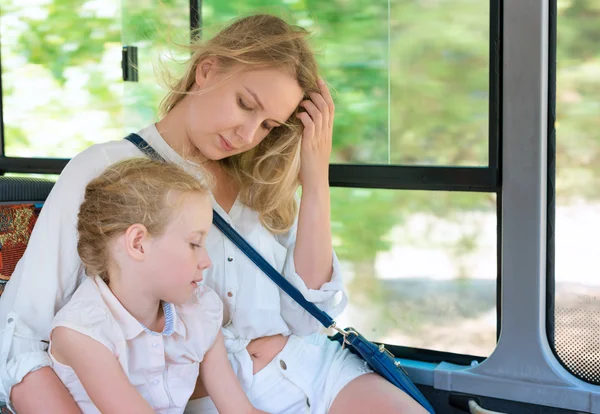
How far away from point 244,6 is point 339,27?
1.41 feet

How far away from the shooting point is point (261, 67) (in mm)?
1936

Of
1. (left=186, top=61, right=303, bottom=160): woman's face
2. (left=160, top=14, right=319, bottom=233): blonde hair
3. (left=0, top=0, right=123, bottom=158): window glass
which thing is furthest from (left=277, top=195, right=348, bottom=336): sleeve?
(left=0, top=0, right=123, bottom=158): window glass

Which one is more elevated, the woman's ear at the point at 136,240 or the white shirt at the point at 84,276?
the woman's ear at the point at 136,240

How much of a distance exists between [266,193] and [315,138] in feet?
0.68

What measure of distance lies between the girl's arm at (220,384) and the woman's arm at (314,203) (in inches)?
14.0

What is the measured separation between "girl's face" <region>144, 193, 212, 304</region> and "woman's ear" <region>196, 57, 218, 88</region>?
438 mm

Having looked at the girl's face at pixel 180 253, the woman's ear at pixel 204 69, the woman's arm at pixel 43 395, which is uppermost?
the woman's ear at pixel 204 69

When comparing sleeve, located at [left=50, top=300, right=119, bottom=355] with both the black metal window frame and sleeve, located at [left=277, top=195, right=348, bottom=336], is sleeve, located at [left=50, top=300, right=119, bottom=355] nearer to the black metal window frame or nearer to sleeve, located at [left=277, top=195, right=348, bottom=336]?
sleeve, located at [left=277, top=195, right=348, bottom=336]

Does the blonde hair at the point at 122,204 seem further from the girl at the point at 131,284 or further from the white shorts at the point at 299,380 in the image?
the white shorts at the point at 299,380

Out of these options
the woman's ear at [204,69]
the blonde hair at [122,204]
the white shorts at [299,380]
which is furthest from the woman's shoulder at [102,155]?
the white shorts at [299,380]

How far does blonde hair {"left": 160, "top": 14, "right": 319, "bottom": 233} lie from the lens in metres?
1.95

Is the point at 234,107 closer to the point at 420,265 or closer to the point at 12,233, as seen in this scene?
the point at 12,233

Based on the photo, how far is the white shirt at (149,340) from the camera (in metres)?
1.61

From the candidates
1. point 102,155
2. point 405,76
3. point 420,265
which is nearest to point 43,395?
point 102,155
